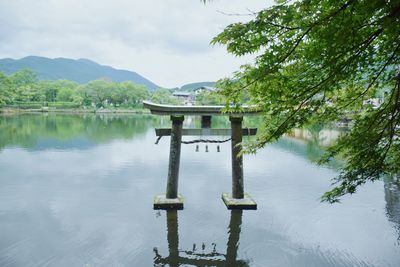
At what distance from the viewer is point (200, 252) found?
7.68m

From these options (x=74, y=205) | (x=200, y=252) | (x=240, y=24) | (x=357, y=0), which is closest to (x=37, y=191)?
(x=74, y=205)

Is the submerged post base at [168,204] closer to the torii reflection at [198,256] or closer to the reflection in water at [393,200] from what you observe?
the torii reflection at [198,256]

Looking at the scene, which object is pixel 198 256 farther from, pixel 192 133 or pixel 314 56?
pixel 314 56

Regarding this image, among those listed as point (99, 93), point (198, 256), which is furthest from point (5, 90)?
point (198, 256)

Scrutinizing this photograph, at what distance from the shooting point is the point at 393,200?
1242 cm

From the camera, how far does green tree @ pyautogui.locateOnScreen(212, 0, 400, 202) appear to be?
3051 millimetres

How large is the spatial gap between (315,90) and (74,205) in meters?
9.96

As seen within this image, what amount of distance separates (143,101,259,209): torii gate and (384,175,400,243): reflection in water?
4531mm

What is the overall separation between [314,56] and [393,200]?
11721 millimetres

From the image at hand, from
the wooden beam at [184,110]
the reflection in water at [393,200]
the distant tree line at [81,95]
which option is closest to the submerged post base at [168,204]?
the wooden beam at [184,110]

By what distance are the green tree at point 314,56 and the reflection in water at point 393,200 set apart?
6220mm

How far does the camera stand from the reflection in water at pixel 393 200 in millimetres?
10152

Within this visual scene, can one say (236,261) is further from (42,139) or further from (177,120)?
(42,139)

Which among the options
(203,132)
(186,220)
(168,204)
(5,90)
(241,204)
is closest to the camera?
(186,220)
